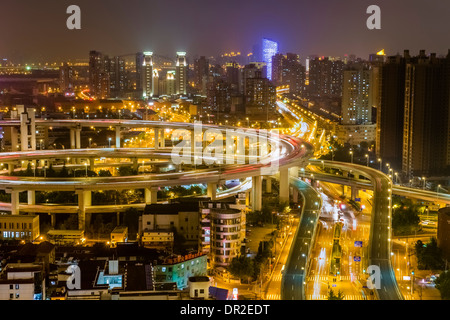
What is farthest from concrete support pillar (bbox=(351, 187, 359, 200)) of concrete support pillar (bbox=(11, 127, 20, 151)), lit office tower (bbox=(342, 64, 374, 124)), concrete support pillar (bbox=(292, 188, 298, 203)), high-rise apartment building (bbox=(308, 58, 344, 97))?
high-rise apartment building (bbox=(308, 58, 344, 97))

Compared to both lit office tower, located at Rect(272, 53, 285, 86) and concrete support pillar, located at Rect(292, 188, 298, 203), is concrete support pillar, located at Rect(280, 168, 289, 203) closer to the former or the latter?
concrete support pillar, located at Rect(292, 188, 298, 203)

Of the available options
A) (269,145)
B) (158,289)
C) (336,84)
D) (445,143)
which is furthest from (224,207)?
(336,84)

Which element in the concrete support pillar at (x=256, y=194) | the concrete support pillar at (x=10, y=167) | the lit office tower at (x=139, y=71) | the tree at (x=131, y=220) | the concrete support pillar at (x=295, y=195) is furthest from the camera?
the lit office tower at (x=139, y=71)

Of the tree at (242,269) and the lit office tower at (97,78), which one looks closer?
the tree at (242,269)

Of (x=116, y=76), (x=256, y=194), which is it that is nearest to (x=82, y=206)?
(x=256, y=194)

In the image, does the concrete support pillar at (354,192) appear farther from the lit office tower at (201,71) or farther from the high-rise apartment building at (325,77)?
the lit office tower at (201,71)

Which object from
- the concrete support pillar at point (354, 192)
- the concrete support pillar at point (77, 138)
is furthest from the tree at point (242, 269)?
the concrete support pillar at point (77, 138)
